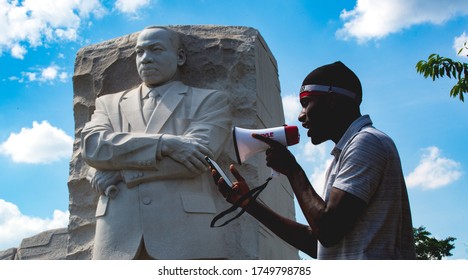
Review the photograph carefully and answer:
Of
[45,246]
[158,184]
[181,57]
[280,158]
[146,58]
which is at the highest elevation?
[181,57]

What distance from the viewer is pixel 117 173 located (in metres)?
4.75

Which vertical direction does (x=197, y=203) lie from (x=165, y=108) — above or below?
below

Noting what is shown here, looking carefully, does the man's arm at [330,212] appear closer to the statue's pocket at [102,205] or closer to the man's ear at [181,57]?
the statue's pocket at [102,205]

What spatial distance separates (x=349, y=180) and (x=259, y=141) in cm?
43

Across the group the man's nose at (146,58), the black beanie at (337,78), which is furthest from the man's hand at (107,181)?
the black beanie at (337,78)

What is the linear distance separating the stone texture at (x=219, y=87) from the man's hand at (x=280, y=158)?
2704 millimetres

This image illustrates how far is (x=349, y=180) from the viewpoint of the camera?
72.8 inches

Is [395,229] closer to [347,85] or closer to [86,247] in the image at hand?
[347,85]

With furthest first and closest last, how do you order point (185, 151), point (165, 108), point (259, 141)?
point (165, 108) < point (185, 151) < point (259, 141)

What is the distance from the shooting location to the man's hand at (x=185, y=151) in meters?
4.55

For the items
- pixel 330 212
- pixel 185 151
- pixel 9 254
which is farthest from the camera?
pixel 9 254

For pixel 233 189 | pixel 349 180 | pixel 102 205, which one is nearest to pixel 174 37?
pixel 102 205

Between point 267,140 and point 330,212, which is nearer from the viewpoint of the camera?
point 330,212

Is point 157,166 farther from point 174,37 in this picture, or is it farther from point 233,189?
point 233,189
